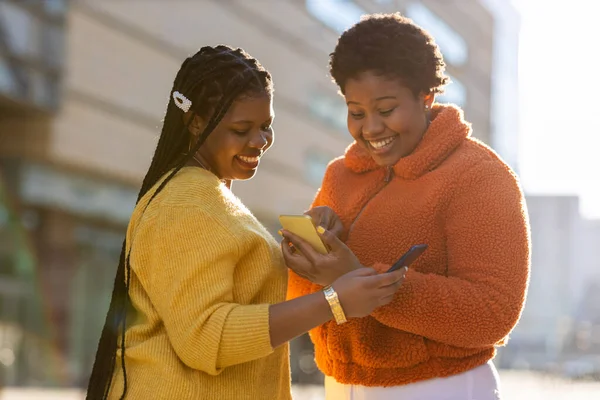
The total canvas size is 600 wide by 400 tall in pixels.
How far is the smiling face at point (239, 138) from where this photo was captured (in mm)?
2635

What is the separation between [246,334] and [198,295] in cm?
16

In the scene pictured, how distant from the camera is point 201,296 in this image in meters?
2.38

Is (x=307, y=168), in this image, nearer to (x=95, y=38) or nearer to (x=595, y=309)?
(x=95, y=38)

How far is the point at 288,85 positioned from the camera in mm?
26062

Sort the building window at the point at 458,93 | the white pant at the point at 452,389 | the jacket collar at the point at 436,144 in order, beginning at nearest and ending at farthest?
the white pant at the point at 452,389 < the jacket collar at the point at 436,144 < the building window at the point at 458,93

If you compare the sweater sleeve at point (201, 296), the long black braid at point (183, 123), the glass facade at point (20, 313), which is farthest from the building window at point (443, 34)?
the sweater sleeve at point (201, 296)

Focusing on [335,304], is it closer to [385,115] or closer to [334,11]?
[385,115]

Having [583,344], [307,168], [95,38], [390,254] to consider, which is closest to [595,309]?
[583,344]

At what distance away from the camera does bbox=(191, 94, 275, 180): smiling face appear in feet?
8.64

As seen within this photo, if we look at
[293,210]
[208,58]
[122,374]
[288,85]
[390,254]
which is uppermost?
→ [288,85]

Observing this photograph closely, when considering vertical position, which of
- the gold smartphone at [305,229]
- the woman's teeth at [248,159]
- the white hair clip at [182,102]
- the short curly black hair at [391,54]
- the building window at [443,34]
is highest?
the building window at [443,34]

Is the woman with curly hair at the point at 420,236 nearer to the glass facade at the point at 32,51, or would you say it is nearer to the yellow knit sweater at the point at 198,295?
the yellow knit sweater at the point at 198,295

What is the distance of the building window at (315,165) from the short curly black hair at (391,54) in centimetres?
2396

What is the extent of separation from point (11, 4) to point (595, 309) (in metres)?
79.5
